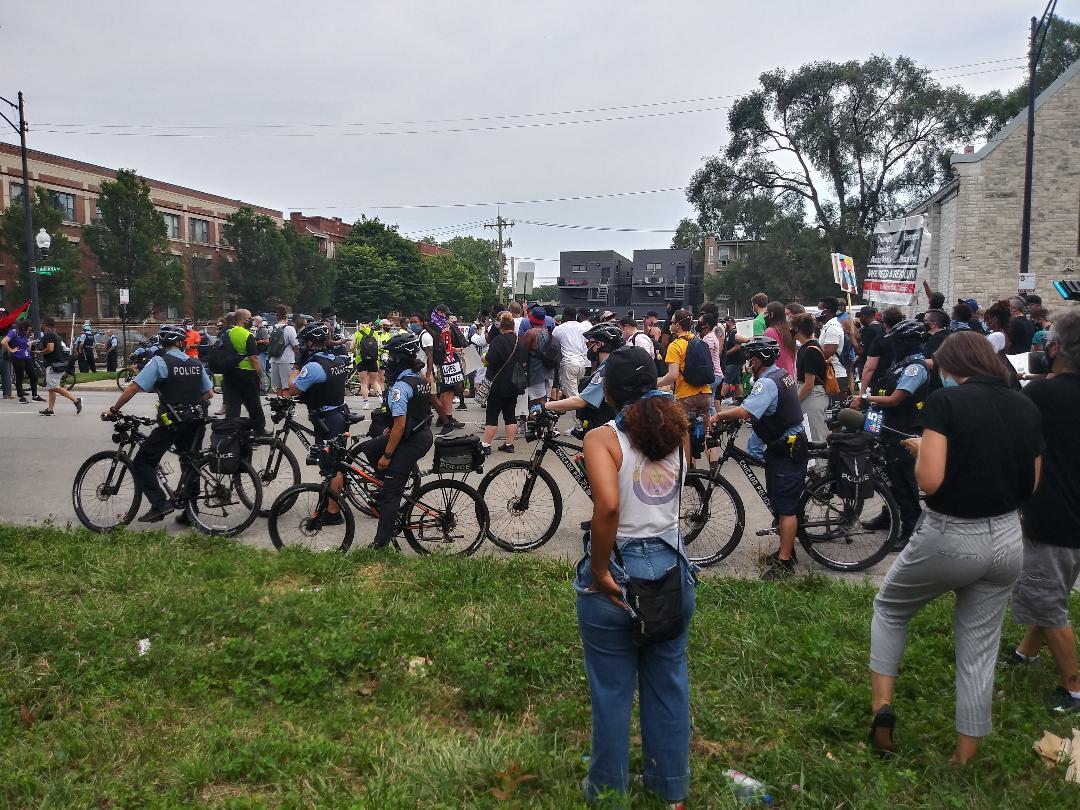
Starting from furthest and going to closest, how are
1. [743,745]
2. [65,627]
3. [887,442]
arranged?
[887,442], [65,627], [743,745]

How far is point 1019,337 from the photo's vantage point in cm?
1093

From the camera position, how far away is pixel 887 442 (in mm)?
7262

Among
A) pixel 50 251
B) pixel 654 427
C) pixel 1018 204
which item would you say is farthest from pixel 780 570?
pixel 50 251

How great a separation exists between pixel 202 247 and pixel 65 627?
56694 millimetres

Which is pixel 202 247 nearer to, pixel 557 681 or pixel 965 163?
pixel 965 163

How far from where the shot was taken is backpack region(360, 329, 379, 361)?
55.5ft

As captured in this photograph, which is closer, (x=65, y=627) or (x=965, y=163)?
(x=65, y=627)

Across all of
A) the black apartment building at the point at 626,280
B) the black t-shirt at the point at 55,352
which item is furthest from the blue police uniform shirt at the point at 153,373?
the black apartment building at the point at 626,280

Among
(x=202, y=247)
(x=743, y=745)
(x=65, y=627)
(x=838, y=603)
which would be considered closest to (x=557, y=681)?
(x=743, y=745)

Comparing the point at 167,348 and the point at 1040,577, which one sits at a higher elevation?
the point at 167,348

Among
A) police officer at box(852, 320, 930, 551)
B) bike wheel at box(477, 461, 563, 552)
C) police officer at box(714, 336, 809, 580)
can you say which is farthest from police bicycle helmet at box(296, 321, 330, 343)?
police officer at box(852, 320, 930, 551)

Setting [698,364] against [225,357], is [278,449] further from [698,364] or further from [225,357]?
[698,364]

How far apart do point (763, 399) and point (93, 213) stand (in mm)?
53072

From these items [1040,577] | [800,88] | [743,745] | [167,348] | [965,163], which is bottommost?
[743,745]
